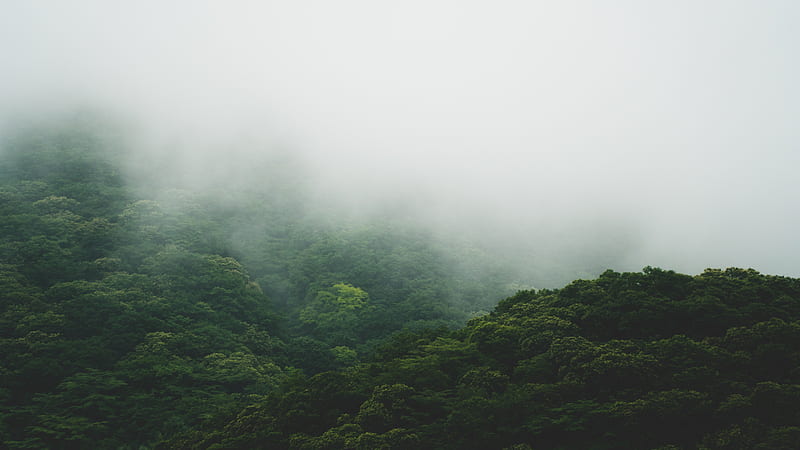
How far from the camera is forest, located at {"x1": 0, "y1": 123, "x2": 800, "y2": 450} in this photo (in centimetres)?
1680

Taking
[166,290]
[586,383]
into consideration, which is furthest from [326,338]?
[586,383]

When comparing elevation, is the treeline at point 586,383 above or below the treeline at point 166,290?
below

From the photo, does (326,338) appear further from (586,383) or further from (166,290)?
(586,383)

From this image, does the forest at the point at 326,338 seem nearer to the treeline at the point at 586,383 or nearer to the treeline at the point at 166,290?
the treeline at the point at 586,383

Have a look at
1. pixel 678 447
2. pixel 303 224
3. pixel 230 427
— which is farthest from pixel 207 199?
pixel 678 447

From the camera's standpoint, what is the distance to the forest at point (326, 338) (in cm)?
1680

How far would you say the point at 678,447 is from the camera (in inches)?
556

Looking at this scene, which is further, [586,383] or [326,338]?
[326,338]

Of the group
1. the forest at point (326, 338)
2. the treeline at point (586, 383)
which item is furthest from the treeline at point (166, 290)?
the treeline at point (586, 383)

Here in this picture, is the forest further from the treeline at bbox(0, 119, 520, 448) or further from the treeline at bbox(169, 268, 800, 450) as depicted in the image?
the treeline at bbox(0, 119, 520, 448)

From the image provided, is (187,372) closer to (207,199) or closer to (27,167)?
(207,199)

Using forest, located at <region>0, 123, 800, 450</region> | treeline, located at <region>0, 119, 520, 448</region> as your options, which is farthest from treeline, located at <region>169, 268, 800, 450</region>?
treeline, located at <region>0, 119, 520, 448</region>

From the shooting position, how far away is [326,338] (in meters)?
51.1

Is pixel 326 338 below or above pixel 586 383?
above
